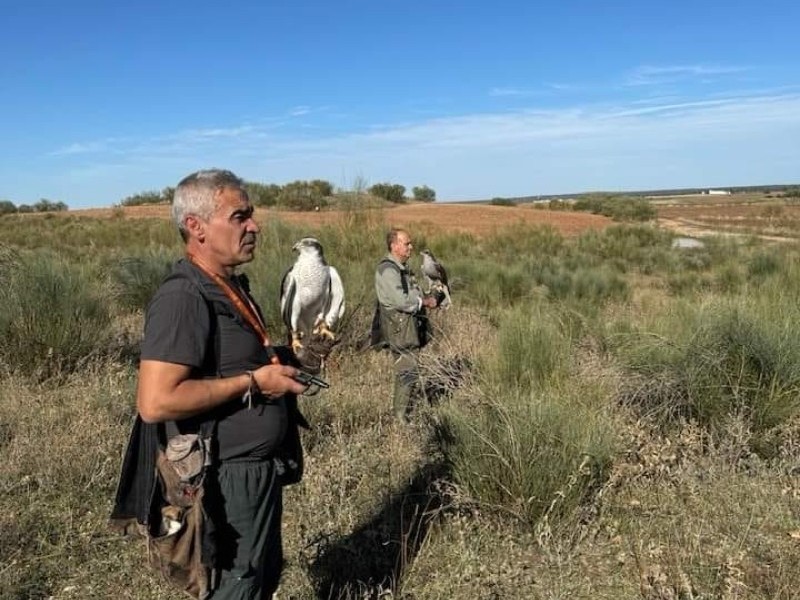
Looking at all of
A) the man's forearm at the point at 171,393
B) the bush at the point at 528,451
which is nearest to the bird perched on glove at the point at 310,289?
the bush at the point at 528,451

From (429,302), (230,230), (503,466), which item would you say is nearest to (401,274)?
(429,302)

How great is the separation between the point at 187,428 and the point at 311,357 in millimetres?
591

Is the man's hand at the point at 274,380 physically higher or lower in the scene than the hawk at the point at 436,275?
higher

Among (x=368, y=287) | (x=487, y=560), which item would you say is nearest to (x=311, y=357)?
(x=487, y=560)

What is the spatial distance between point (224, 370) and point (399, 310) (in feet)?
15.4

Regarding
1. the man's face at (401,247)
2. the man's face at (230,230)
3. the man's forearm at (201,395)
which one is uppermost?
the man's face at (230,230)

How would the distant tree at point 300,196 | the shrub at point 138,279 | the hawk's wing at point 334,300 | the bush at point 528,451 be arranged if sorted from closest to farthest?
the hawk's wing at point 334,300
the bush at point 528,451
the shrub at point 138,279
the distant tree at point 300,196

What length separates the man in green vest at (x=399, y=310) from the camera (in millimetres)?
7043

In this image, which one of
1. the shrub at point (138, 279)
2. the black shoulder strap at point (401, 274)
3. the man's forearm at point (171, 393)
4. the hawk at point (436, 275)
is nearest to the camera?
the man's forearm at point (171, 393)

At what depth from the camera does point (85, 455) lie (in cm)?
535

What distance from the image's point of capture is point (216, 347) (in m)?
2.48

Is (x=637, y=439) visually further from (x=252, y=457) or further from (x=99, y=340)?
(x=99, y=340)

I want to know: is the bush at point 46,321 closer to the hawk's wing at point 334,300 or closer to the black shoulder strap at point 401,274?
the black shoulder strap at point 401,274

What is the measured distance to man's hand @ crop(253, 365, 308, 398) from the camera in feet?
8.13
